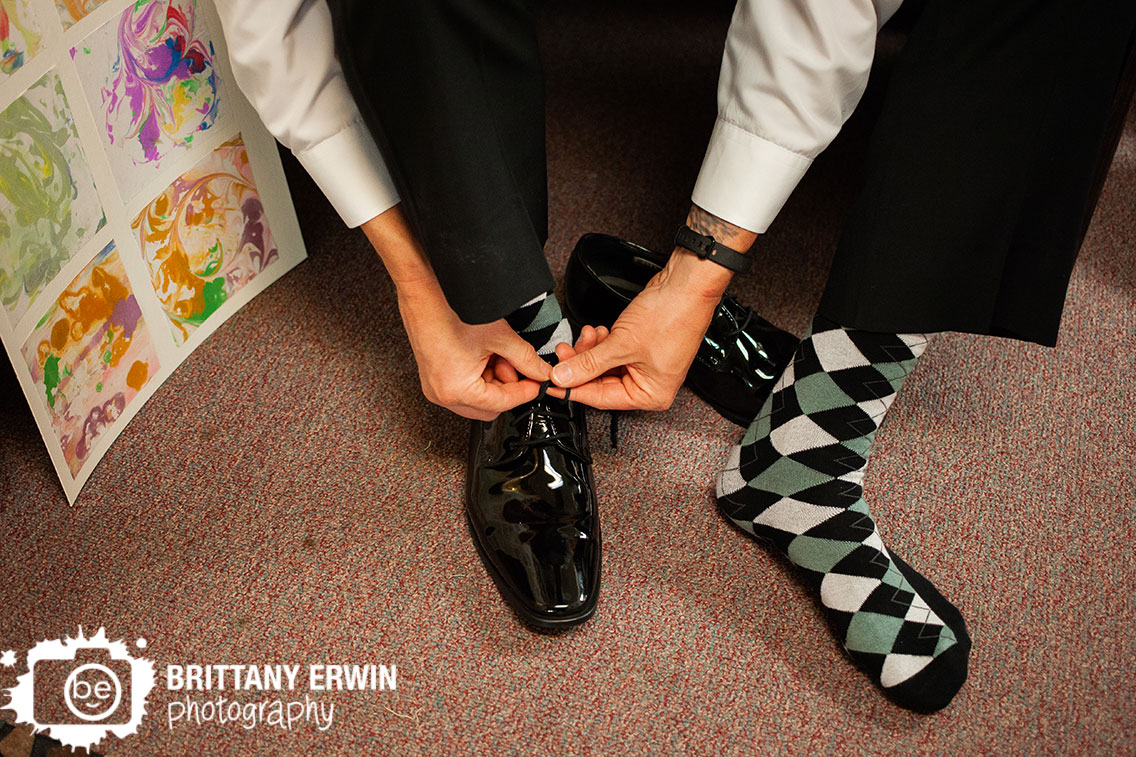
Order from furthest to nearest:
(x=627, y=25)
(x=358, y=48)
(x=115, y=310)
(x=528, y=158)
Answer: (x=627, y=25), (x=115, y=310), (x=528, y=158), (x=358, y=48)

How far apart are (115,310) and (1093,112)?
0.79m

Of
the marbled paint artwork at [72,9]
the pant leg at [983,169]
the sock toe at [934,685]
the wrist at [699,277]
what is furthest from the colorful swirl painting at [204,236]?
the sock toe at [934,685]

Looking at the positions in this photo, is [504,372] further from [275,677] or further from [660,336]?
[275,677]

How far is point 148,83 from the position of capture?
2.49ft

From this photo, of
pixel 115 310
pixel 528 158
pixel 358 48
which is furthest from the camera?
pixel 115 310

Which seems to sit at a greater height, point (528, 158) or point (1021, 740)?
point (528, 158)

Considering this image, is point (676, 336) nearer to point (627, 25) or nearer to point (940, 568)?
point (940, 568)

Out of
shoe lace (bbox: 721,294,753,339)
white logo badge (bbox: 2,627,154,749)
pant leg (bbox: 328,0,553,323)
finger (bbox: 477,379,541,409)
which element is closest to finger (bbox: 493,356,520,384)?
finger (bbox: 477,379,541,409)

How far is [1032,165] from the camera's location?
61cm

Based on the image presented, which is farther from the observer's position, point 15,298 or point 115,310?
point 115,310

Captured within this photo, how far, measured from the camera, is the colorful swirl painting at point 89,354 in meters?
0.70

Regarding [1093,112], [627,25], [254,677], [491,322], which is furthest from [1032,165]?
[627,25]

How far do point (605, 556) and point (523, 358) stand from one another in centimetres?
18

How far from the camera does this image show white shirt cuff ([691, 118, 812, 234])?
2.09 feet
